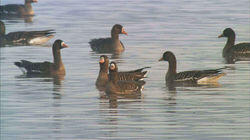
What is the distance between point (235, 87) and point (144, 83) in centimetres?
211

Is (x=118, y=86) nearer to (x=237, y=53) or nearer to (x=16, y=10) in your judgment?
(x=237, y=53)

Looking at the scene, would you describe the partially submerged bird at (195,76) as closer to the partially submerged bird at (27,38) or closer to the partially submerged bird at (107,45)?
the partially submerged bird at (107,45)

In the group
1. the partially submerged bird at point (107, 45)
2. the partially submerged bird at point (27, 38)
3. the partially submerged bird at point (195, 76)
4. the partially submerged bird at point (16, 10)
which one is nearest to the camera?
the partially submerged bird at point (195, 76)

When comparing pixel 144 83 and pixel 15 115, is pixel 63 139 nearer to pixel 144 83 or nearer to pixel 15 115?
pixel 15 115

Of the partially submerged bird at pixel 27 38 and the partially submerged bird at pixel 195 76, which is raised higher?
the partially submerged bird at pixel 27 38

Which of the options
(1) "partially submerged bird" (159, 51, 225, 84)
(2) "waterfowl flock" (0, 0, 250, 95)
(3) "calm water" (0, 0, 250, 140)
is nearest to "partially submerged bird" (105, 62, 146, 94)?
(2) "waterfowl flock" (0, 0, 250, 95)

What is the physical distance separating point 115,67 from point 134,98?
1.06 metres

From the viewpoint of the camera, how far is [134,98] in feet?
66.2

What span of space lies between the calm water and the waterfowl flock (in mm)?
302

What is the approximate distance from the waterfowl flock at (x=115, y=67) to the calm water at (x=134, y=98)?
0.30 meters

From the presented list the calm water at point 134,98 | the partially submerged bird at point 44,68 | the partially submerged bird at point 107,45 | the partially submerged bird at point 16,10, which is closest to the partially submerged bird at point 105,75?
the calm water at point 134,98

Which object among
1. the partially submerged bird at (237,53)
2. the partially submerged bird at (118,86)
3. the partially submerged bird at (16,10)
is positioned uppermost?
the partially submerged bird at (16,10)

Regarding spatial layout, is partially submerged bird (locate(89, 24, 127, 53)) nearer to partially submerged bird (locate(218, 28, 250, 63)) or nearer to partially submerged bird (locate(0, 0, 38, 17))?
partially submerged bird (locate(218, 28, 250, 63))

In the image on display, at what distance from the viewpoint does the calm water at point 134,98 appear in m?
16.2
